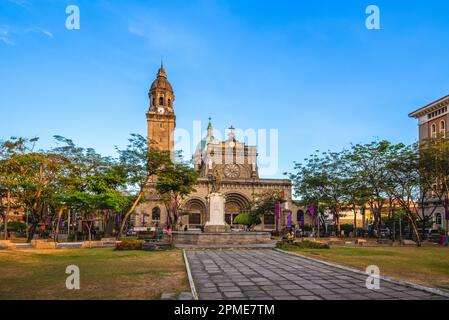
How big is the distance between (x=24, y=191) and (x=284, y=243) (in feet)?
67.9

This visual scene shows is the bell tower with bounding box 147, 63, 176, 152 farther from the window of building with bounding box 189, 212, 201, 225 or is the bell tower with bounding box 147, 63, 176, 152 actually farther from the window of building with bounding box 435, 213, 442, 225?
the window of building with bounding box 435, 213, 442, 225

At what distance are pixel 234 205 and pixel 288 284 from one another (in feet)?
170

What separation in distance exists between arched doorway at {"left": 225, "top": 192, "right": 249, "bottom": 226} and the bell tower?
1314cm

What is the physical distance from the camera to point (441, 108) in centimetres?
4597

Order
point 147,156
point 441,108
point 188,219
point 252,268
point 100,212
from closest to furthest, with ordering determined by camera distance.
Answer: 1. point 252,268
2. point 147,156
3. point 100,212
4. point 441,108
5. point 188,219

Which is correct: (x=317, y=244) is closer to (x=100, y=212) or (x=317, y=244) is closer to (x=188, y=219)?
(x=100, y=212)

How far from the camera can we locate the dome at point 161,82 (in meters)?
58.6

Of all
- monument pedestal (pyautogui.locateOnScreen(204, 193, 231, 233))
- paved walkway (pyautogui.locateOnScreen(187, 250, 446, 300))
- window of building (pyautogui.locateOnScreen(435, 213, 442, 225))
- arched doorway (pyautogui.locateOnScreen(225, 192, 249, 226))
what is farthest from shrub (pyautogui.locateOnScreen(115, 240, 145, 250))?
window of building (pyautogui.locateOnScreen(435, 213, 442, 225))

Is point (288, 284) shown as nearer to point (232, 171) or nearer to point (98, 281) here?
point (98, 281)

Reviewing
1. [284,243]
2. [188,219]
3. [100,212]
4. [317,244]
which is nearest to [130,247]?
[284,243]

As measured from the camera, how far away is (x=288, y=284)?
28.0 feet

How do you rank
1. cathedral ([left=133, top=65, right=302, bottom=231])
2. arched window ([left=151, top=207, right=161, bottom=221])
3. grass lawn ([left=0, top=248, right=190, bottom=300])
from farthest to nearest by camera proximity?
arched window ([left=151, top=207, right=161, bottom=221]) → cathedral ([left=133, top=65, right=302, bottom=231]) → grass lawn ([left=0, top=248, right=190, bottom=300])

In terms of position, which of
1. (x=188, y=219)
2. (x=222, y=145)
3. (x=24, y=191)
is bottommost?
(x=188, y=219)

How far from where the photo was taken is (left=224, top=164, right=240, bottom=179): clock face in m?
64.7
